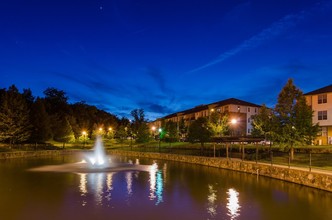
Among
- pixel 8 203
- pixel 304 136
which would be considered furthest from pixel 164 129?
pixel 8 203

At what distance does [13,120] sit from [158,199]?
48.3 meters

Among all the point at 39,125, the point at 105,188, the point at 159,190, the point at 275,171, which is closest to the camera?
the point at 159,190

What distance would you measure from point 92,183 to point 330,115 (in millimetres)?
44853

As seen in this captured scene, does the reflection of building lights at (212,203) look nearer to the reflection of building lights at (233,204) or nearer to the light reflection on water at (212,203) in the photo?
the light reflection on water at (212,203)

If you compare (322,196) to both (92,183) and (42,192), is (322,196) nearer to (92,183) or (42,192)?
(92,183)

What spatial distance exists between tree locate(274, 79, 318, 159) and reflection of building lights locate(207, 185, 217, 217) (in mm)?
16736

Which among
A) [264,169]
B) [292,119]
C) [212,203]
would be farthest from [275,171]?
[212,203]

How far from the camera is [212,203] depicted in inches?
744

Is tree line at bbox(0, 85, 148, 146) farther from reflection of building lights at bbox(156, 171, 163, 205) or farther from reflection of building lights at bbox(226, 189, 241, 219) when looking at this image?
reflection of building lights at bbox(226, 189, 241, 219)

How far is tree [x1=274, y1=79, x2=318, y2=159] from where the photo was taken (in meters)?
36.2

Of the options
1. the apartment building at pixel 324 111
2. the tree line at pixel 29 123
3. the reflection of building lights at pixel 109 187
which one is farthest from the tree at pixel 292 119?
the tree line at pixel 29 123

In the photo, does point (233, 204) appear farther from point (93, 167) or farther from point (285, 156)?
point (93, 167)

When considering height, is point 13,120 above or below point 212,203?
above

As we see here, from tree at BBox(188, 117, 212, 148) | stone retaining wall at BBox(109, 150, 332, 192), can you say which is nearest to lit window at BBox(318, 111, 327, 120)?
tree at BBox(188, 117, 212, 148)
